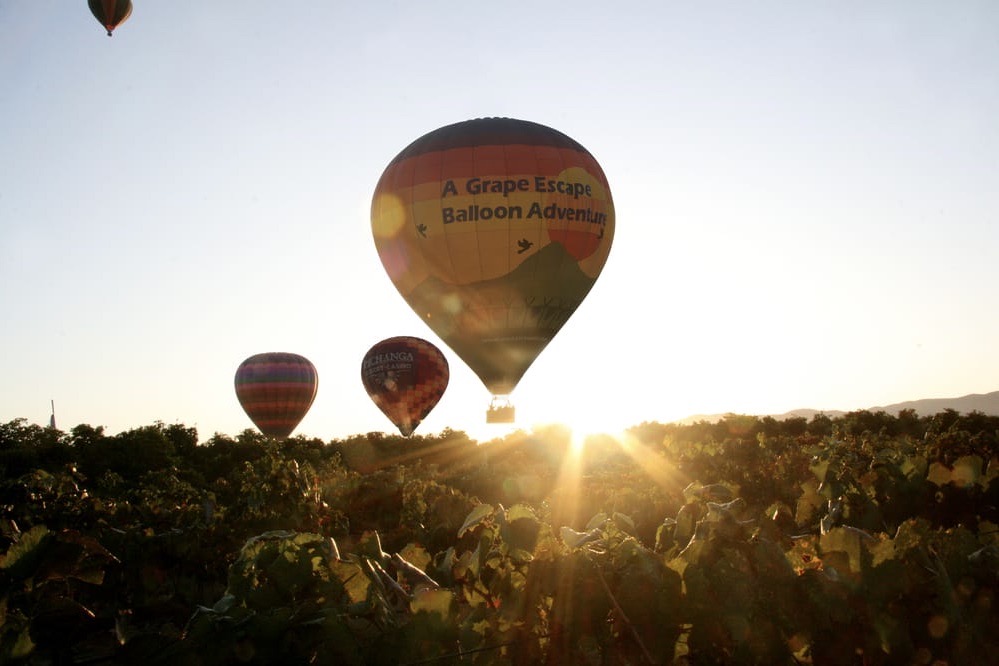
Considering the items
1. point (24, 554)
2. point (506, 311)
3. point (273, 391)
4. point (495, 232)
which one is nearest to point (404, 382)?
point (273, 391)

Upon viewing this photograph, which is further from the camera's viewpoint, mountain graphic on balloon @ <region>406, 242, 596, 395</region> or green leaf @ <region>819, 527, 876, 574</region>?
mountain graphic on balloon @ <region>406, 242, 596, 395</region>

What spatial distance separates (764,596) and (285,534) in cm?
254

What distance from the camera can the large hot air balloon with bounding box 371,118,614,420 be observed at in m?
25.5

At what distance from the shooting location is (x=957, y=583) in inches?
193

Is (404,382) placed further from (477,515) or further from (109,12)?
(477,515)

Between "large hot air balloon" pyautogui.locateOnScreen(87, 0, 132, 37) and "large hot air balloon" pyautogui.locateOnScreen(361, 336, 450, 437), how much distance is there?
17902mm

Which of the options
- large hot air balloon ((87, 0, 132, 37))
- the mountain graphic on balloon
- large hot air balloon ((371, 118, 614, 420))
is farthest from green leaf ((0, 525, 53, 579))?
large hot air balloon ((87, 0, 132, 37))

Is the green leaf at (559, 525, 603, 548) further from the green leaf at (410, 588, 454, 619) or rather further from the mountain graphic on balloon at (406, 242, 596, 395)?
the mountain graphic on balloon at (406, 242, 596, 395)

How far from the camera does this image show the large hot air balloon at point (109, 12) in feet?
111

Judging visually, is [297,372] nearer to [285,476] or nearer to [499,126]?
[499,126]

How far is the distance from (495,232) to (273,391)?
2934cm

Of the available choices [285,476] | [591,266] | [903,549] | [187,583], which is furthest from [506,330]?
[903,549]

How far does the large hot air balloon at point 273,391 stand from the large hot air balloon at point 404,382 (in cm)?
1001

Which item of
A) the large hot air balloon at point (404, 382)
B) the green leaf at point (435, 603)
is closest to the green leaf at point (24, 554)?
the green leaf at point (435, 603)
